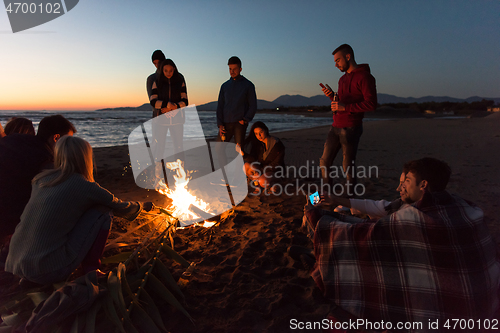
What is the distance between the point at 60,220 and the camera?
6.03ft

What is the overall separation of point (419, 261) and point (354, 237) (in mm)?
399

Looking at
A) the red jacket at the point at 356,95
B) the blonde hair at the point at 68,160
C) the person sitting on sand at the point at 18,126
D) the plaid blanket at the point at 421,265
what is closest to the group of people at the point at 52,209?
the blonde hair at the point at 68,160

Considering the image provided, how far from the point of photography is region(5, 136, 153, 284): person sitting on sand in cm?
179

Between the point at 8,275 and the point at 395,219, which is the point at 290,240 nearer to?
the point at 395,219

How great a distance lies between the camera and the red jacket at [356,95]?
136 inches

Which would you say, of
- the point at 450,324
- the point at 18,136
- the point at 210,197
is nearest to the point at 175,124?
the point at 210,197

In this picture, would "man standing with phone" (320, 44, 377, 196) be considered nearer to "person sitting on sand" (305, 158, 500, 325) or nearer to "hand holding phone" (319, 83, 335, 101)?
"hand holding phone" (319, 83, 335, 101)

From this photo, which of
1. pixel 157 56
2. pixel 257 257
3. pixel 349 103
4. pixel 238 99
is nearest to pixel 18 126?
pixel 157 56

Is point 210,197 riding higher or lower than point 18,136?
lower

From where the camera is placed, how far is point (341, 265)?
1941 mm

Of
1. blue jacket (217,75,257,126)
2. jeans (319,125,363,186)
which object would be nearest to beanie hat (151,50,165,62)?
blue jacket (217,75,257,126)

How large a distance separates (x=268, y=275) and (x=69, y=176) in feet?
5.70

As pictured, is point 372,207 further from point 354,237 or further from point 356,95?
point 356,95

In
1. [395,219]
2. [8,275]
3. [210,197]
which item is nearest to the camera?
[395,219]
